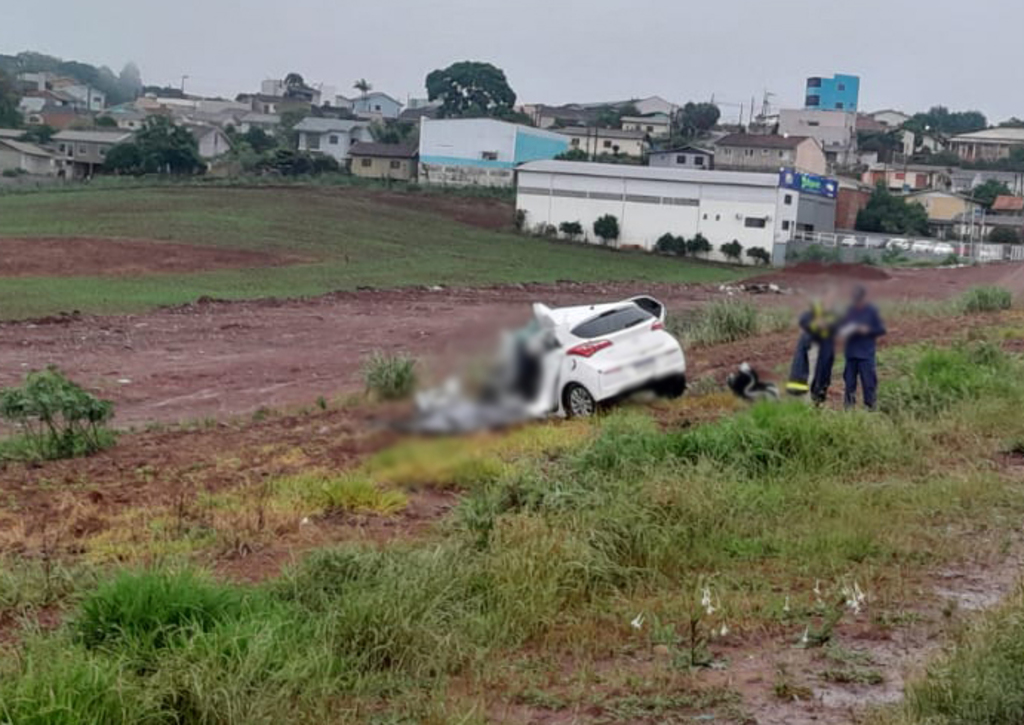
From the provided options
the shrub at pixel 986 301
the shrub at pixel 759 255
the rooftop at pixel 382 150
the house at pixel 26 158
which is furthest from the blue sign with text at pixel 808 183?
the house at pixel 26 158

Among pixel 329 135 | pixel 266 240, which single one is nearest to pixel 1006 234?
pixel 266 240

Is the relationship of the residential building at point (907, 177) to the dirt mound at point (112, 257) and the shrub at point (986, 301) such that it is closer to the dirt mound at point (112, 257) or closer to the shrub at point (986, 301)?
the shrub at point (986, 301)

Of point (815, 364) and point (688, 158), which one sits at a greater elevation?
point (688, 158)

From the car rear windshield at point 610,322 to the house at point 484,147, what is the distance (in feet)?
21.2

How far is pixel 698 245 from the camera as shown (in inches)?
345

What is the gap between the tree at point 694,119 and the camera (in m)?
9.72

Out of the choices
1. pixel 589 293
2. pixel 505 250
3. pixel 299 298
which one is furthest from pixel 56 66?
pixel 589 293

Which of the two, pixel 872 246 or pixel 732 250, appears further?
pixel 732 250

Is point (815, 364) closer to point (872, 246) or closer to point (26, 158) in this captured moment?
point (872, 246)

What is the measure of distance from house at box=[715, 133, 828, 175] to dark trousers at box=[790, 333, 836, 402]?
118 centimetres

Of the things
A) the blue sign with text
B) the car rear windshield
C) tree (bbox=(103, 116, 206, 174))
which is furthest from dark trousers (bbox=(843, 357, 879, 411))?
tree (bbox=(103, 116, 206, 174))

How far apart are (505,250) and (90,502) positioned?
46.3 ft

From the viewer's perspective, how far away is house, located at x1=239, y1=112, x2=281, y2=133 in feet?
218

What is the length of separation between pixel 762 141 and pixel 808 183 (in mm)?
714
